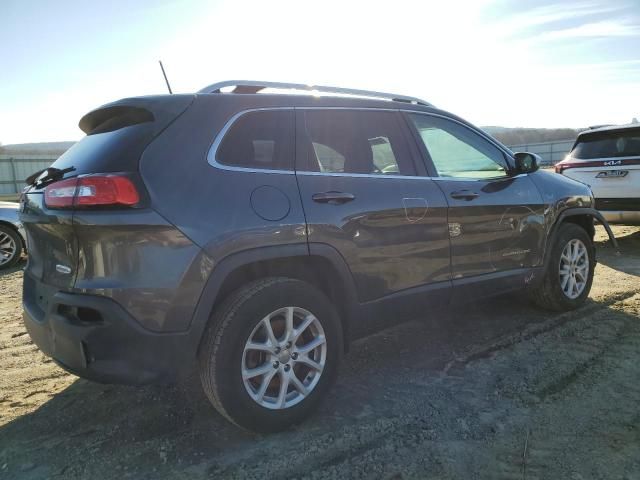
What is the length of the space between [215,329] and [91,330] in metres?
0.56

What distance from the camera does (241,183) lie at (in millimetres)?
2602

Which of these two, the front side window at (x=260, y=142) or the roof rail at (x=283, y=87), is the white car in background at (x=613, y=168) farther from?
the front side window at (x=260, y=142)

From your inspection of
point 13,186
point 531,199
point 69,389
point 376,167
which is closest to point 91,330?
point 69,389

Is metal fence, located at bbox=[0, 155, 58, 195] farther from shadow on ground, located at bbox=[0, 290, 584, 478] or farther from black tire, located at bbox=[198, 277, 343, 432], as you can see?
black tire, located at bbox=[198, 277, 343, 432]

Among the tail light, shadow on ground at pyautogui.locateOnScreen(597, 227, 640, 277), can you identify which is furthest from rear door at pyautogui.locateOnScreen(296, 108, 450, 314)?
shadow on ground at pyautogui.locateOnScreen(597, 227, 640, 277)

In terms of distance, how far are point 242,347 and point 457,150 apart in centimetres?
234

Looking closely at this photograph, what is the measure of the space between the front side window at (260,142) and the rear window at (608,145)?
6555 mm

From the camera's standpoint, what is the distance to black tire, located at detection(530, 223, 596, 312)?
4.47 m

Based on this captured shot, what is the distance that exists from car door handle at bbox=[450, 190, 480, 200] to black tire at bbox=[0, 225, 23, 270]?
7.22 metres

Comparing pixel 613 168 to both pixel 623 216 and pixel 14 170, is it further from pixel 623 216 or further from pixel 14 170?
pixel 14 170

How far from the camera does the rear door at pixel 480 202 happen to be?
3.57 m

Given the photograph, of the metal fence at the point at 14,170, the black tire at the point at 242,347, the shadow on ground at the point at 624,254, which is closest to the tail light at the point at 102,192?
the black tire at the point at 242,347

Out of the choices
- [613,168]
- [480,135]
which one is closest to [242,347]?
[480,135]

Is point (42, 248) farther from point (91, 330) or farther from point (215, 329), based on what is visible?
point (215, 329)
